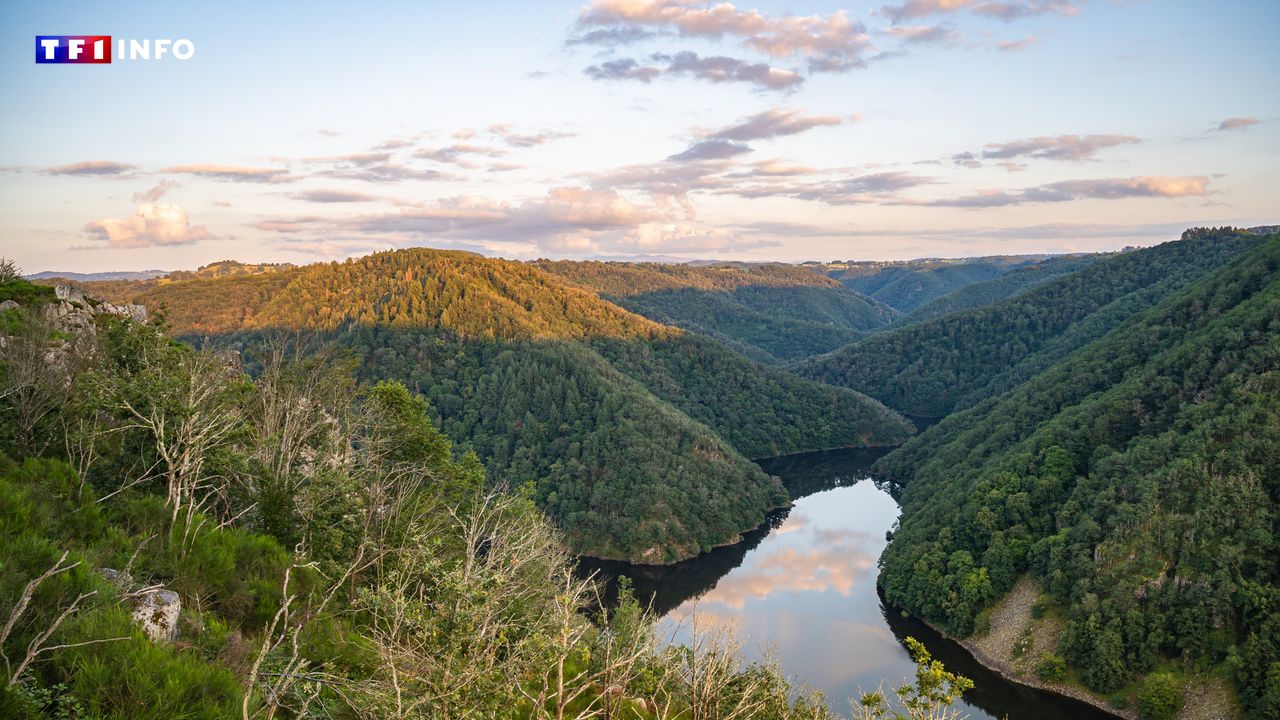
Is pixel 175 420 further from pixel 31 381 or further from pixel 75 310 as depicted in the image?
pixel 75 310

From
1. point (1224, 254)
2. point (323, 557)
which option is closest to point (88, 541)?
point (323, 557)

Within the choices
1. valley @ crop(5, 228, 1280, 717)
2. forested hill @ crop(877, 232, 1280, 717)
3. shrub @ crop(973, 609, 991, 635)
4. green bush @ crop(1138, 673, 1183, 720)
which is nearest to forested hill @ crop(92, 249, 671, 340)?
valley @ crop(5, 228, 1280, 717)

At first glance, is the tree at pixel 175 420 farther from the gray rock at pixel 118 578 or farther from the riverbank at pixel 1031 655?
the riverbank at pixel 1031 655

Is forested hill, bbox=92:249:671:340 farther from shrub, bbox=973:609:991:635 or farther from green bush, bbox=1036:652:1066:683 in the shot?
green bush, bbox=1036:652:1066:683

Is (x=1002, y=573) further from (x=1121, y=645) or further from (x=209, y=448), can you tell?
(x=209, y=448)

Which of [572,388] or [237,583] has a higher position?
[237,583]

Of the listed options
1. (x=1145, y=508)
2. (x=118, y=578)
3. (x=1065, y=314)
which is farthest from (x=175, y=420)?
(x=1065, y=314)
